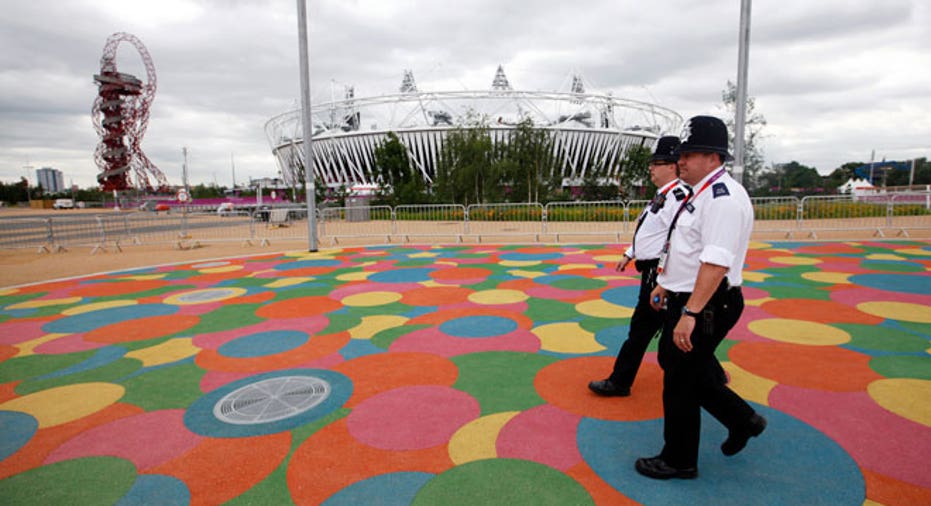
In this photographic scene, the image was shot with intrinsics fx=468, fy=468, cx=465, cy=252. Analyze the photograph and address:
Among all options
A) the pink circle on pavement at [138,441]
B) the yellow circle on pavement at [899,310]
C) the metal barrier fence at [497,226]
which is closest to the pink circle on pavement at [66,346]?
the pink circle on pavement at [138,441]

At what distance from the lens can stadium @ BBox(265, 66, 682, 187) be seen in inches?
2447

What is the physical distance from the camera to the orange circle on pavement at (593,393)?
3432 millimetres

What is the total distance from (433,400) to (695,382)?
1969mm

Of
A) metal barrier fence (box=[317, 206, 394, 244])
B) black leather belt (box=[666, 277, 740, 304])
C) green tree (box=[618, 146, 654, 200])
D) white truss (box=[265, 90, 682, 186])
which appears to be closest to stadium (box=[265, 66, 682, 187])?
white truss (box=[265, 90, 682, 186])

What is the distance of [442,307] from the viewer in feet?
21.4

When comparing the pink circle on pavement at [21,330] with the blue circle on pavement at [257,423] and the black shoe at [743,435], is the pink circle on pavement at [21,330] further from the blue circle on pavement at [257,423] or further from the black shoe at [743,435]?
the black shoe at [743,435]

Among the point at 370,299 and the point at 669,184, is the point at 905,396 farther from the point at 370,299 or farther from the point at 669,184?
the point at 370,299

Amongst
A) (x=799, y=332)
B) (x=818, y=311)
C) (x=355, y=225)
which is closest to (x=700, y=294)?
(x=799, y=332)

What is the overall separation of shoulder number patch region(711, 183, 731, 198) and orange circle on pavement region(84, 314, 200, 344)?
5902mm

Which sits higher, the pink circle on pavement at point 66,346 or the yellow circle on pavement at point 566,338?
the yellow circle on pavement at point 566,338

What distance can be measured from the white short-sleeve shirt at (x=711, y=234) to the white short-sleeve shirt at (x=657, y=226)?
84 centimetres

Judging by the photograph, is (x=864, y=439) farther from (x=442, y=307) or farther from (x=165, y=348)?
(x=165, y=348)

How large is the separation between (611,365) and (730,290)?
2074 millimetres

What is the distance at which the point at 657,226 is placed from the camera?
346 cm
